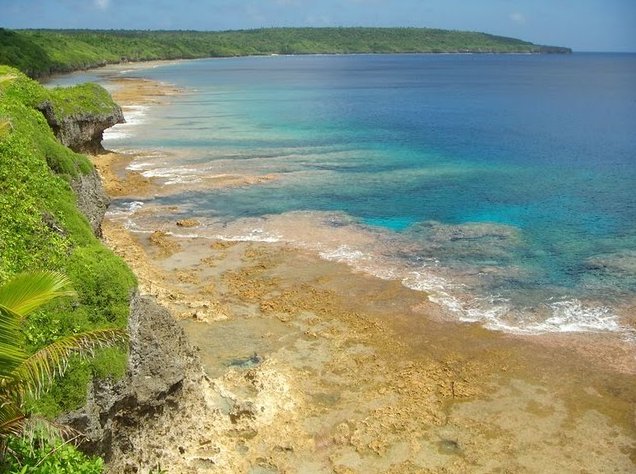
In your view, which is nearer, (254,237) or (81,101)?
(254,237)

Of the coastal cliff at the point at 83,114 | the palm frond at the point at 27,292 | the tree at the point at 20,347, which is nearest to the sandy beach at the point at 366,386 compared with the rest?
the tree at the point at 20,347

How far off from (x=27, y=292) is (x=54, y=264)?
6296mm

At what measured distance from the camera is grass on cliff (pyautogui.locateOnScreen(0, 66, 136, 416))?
1239cm

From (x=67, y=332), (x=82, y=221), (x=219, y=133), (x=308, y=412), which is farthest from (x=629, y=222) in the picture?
(x=219, y=133)

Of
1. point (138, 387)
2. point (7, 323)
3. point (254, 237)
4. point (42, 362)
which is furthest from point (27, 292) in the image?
point (254, 237)

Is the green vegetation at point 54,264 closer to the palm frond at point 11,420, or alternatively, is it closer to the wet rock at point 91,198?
the palm frond at point 11,420

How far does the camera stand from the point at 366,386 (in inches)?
746

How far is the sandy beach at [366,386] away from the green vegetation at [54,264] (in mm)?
3011

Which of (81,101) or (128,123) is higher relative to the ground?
(81,101)

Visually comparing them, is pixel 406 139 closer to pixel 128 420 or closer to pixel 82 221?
pixel 82 221

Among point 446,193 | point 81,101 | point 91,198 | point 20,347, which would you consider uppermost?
point 81,101

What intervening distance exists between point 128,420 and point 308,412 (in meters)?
5.54

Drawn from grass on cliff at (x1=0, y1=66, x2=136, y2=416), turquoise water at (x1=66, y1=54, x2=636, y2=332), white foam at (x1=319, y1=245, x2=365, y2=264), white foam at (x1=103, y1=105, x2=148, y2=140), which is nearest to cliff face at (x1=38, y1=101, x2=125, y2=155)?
turquoise water at (x1=66, y1=54, x2=636, y2=332)

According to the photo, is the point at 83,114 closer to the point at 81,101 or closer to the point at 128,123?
the point at 81,101
